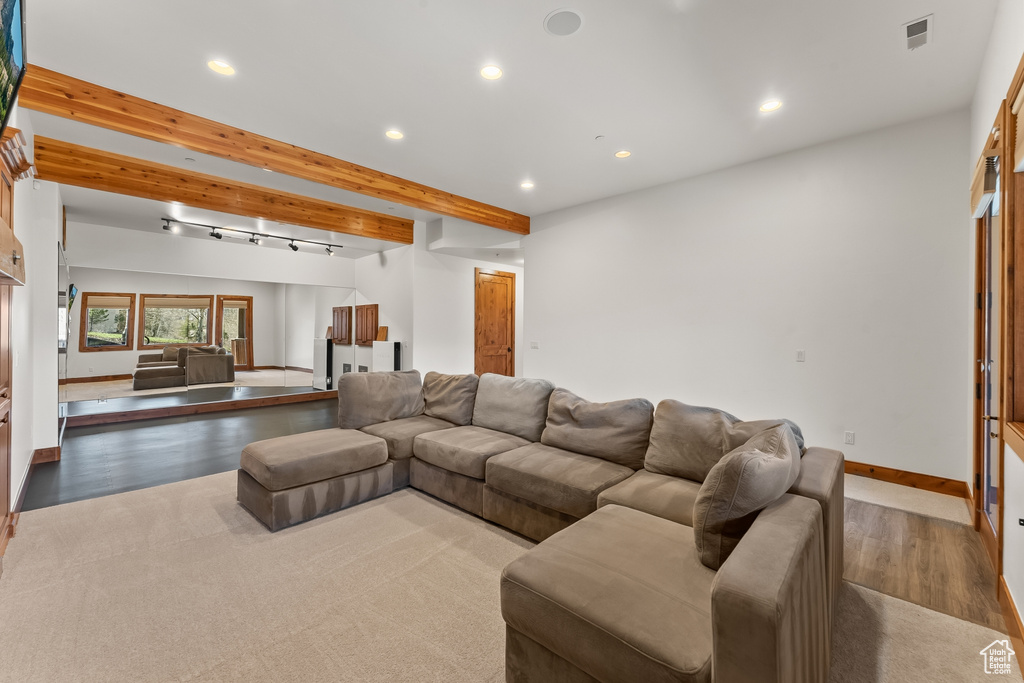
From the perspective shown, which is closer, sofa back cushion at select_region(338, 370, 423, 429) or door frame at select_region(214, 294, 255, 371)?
sofa back cushion at select_region(338, 370, 423, 429)

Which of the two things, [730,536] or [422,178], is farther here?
[422,178]

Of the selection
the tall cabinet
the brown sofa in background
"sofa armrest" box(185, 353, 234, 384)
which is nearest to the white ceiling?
the tall cabinet

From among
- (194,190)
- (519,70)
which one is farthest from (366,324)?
(519,70)

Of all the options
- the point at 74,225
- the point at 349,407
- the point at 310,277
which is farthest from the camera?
the point at 310,277

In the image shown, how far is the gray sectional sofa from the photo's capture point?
1.16m

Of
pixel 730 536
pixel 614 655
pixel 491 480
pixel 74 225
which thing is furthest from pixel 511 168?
pixel 74 225

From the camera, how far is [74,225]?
5.61m

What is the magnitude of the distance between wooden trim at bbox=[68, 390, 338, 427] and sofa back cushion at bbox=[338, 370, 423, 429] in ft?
14.0

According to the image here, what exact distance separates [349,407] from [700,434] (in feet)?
9.03

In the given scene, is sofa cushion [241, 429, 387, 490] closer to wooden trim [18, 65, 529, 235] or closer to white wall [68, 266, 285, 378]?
wooden trim [18, 65, 529, 235]

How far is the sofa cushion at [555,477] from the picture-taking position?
2439mm

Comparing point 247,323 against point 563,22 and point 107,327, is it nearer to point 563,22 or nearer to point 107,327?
point 107,327

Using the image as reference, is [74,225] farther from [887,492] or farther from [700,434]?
[887,492]

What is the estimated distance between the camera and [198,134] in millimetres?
3641
